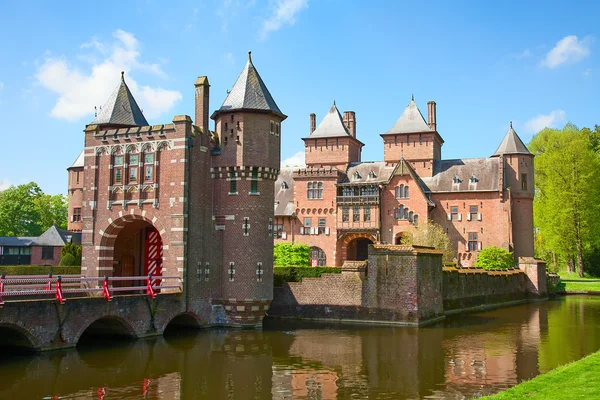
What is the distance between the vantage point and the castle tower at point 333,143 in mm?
61094

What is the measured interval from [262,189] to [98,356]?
37.8 feet

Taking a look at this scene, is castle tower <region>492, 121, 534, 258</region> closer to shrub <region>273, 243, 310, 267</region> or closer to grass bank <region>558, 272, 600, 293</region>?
grass bank <region>558, 272, 600, 293</region>

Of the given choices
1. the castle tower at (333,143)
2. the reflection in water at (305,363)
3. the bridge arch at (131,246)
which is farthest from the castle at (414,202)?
the reflection in water at (305,363)

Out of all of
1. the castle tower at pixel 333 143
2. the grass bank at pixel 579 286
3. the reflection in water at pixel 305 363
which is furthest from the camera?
the castle tower at pixel 333 143

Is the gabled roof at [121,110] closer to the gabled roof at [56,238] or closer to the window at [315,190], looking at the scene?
the gabled roof at [56,238]

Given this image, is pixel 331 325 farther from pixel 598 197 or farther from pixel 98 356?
pixel 598 197

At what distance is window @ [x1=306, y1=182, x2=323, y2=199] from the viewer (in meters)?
57.6

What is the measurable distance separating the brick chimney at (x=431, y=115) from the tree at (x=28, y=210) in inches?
1737

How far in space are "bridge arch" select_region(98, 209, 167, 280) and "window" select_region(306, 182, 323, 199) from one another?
27.5 m

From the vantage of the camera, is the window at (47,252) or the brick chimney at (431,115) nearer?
the window at (47,252)

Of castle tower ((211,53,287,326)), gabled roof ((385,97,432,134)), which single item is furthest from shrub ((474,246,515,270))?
castle tower ((211,53,287,326))

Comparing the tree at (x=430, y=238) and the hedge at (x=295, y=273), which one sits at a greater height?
the tree at (x=430, y=238)

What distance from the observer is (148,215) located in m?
28.3

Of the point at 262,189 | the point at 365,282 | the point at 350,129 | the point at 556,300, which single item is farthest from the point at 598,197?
the point at 262,189
